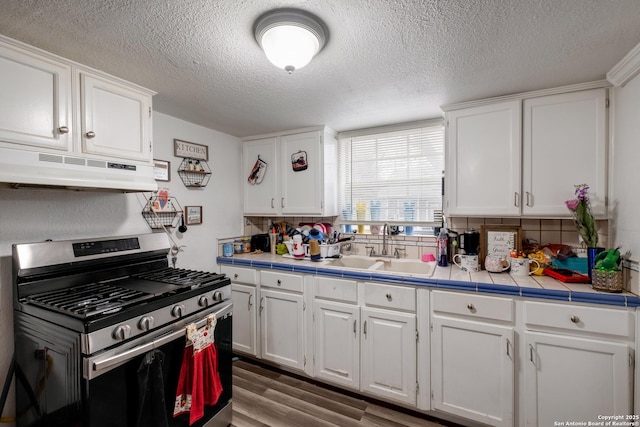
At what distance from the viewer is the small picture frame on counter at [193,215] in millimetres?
2445

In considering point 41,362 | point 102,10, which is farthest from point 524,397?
point 102,10

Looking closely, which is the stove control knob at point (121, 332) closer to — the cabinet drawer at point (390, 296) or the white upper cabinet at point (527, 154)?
the cabinet drawer at point (390, 296)

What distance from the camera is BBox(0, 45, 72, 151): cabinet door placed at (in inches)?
49.7

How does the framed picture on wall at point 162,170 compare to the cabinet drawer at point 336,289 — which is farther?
the framed picture on wall at point 162,170

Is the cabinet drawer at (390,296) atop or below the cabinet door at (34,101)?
below

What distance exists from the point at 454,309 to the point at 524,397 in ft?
1.91

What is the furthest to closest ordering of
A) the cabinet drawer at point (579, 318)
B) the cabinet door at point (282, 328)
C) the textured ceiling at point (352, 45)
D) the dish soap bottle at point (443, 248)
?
1. the cabinet door at point (282, 328)
2. the dish soap bottle at point (443, 248)
3. the cabinet drawer at point (579, 318)
4. the textured ceiling at point (352, 45)

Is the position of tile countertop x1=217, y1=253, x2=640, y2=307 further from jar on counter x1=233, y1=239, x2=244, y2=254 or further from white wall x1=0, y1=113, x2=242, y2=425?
white wall x1=0, y1=113, x2=242, y2=425

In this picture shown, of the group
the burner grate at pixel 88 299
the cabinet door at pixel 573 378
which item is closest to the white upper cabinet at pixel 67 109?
the burner grate at pixel 88 299

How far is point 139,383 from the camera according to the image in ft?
4.18

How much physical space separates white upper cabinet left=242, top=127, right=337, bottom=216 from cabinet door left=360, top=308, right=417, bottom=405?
1.10m

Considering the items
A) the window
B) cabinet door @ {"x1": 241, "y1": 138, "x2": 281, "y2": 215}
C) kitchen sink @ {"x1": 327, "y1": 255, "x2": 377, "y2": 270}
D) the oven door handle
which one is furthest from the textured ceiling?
the oven door handle

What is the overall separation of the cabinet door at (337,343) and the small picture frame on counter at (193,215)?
128 cm

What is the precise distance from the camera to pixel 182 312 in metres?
1.50
